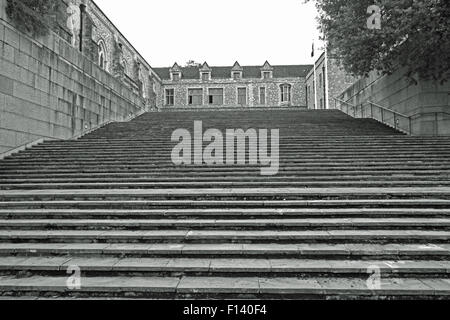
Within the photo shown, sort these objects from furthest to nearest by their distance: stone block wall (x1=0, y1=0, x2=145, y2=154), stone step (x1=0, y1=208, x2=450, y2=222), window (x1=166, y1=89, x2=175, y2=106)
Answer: window (x1=166, y1=89, x2=175, y2=106) < stone block wall (x1=0, y1=0, x2=145, y2=154) < stone step (x1=0, y1=208, x2=450, y2=222)

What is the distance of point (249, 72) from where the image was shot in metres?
51.4

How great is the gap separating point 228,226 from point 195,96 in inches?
1787

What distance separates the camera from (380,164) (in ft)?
33.7

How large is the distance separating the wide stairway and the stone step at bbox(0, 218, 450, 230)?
22 mm

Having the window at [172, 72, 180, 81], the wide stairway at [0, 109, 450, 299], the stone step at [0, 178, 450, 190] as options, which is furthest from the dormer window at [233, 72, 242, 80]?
the stone step at [0, 178, 450, 190]

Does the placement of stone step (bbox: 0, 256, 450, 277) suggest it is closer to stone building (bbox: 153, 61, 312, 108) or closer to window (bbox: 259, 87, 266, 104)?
stone building (bbox: 153, 61, 312, 108)

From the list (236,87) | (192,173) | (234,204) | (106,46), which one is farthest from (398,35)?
(236,87)

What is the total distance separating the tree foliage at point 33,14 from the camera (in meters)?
11.5

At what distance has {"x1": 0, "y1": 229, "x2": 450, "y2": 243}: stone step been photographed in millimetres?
5859

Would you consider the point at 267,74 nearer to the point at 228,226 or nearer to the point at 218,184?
the point at 218,184

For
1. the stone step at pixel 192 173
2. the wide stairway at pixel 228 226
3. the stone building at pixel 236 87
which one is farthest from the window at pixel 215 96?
the stone step at pixel 192 173

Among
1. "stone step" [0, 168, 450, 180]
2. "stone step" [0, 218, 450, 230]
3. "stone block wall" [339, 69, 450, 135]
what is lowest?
"stone step" [0, 218, 450, 230]

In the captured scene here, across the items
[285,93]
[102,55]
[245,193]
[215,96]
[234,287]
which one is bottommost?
[234,287]

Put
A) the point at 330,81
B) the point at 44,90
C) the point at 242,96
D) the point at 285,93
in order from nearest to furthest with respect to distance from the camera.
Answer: the point at 44,90 < the point at 330,81 < the point at 285,93 < the point at 242,96
